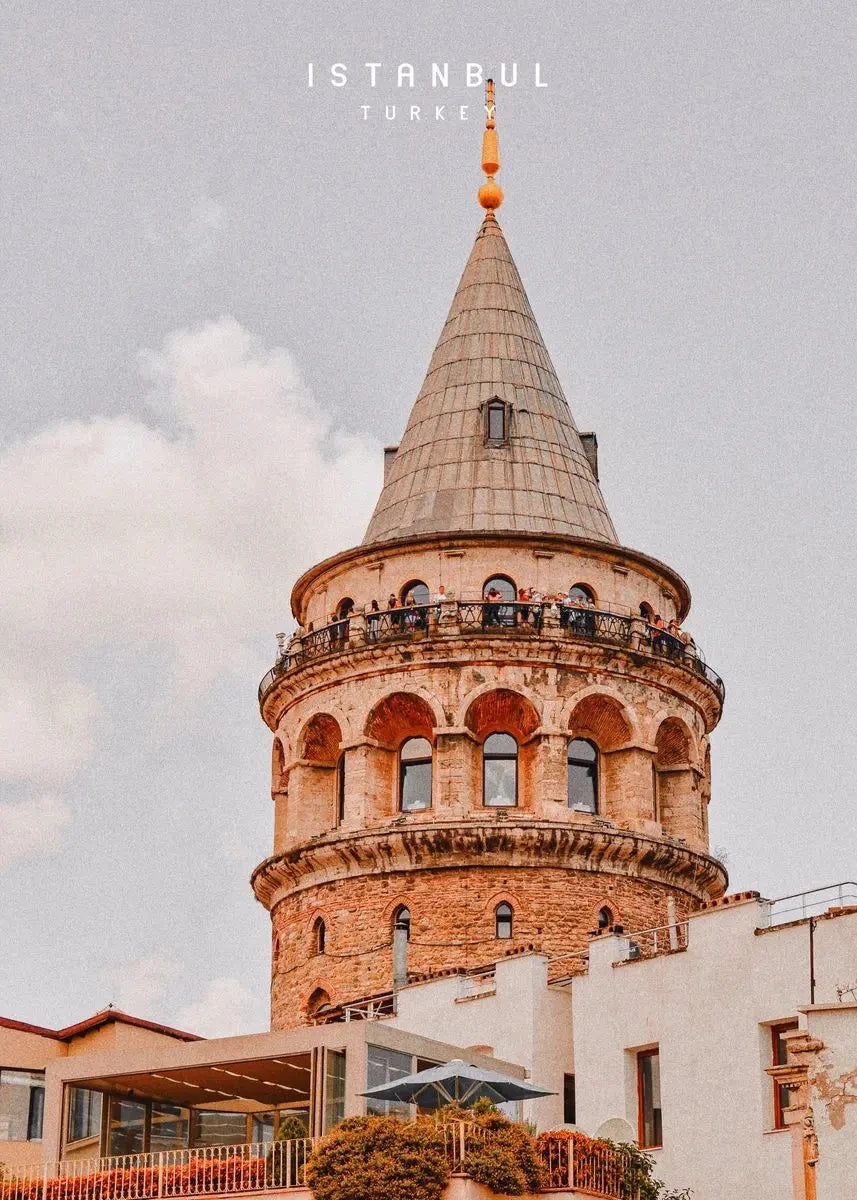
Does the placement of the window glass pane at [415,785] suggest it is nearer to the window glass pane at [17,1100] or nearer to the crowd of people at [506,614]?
the crowd of people at [506,614]

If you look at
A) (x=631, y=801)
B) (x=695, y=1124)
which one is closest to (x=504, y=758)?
(x=631, y=801)

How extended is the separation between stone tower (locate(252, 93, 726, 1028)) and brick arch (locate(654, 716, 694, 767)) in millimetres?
66

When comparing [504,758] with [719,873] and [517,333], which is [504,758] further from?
[517,333]

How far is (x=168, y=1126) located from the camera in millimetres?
43938

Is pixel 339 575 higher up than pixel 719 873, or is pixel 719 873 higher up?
pixel 339 575

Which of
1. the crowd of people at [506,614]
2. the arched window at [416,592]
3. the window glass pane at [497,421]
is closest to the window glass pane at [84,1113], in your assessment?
the crowd of people at [506,614]

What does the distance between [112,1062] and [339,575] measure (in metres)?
22.0

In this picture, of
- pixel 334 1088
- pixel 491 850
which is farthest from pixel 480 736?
pixel 334 1088

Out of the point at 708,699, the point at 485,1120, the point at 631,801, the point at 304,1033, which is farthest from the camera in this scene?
the point at 708,699

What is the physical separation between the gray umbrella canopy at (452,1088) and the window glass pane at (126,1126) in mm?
6531

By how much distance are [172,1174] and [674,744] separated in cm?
2462

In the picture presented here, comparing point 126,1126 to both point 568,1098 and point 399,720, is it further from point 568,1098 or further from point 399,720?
point 399,720

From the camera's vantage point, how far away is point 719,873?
59.2 meters

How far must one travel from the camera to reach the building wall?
39938 millimetres
